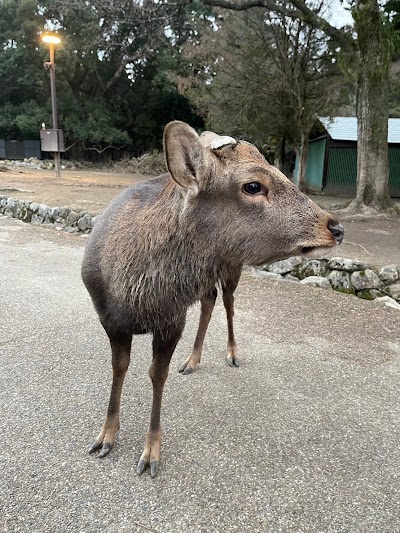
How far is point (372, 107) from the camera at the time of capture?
11031mm

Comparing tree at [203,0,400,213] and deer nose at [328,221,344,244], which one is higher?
tree at [203,0,400,213]

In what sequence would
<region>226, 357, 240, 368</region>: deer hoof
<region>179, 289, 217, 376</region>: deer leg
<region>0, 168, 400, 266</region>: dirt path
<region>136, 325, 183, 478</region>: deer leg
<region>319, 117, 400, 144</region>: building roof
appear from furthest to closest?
Answer: <region>319, 117, 400, 144</region>: building roof → <region>0, 168, 400, 266</region>: dirt path → <region>226, 357, 240, 368</region>: deer hoof → <region>179, 289, 217, 376</region>: deer leg → <region>136, 325, 183, 478</region>: deer leg

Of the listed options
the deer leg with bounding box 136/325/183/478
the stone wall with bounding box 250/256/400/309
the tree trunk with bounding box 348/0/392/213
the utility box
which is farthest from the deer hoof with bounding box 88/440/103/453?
the utility box

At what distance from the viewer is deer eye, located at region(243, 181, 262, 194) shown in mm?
1944

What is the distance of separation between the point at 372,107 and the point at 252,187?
10.6 meters

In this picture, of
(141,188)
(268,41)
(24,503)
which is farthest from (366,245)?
(268,41)

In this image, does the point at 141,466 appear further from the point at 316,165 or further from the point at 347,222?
the point at 316,165

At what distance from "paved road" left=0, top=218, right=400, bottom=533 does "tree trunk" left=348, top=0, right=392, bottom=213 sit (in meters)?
7.17

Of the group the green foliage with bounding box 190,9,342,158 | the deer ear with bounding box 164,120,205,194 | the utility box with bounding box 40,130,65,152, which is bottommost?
the deer ear with bounding box 164,120,205,194

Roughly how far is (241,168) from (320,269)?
4362 mm

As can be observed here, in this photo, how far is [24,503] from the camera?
2232 mm

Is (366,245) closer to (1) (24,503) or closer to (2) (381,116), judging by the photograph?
(2) (381,116)

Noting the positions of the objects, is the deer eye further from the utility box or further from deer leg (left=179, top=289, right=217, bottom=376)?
the utility box

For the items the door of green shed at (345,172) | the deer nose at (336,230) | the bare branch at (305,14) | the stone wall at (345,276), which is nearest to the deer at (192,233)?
the deer nose at (336,230)
